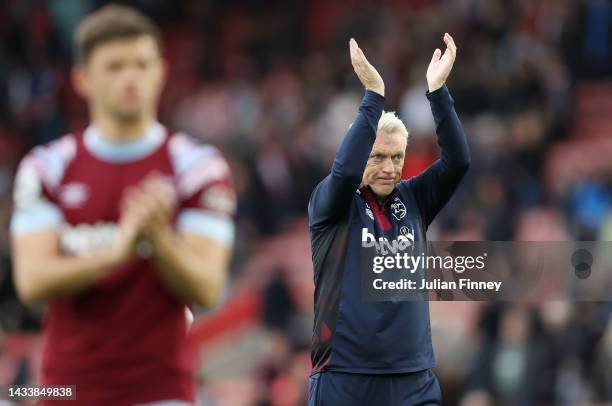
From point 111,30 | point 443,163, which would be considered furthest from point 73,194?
point 443,163

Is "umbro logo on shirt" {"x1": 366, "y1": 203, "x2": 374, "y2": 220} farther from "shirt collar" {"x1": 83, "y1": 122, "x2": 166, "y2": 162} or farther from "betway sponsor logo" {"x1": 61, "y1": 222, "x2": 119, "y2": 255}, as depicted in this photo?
"betway sponsor logo" {"x1": 61, "y1": 222, "x2": 119, "y2": 255}

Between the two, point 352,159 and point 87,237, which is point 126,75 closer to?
point 87,237

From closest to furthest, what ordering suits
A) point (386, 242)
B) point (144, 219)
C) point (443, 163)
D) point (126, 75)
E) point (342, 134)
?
point (144, 219), point (126, 75), point (386, 242), point (443, 163), point (342, 134)

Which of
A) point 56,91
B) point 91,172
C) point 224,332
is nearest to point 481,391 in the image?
point 224,332

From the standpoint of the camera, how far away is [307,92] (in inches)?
703

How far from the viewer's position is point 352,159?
563cm

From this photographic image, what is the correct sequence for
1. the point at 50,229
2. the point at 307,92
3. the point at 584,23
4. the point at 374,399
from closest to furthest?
the point at 50,229
the point at 374,399
the point at 584,23
the point at 307,92

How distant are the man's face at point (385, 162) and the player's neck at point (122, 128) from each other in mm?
1456

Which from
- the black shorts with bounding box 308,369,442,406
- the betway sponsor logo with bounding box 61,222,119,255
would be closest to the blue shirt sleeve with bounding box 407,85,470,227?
the black shorts with bounding box 308,369,442,406

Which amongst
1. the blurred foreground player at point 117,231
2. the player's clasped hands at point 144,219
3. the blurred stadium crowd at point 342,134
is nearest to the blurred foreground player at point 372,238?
the blurred foreground player at point 117,231

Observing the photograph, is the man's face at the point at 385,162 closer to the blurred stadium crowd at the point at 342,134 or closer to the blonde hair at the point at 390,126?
the blonde hair at the point at 390,126

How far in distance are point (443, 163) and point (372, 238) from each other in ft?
1.50

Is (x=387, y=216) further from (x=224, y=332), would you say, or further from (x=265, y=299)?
(x=224, y=332)

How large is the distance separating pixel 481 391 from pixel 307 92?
7738 millimetres
